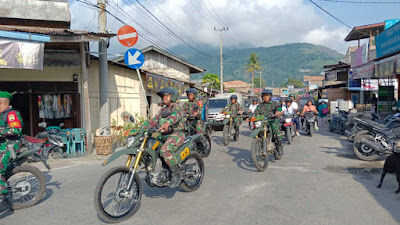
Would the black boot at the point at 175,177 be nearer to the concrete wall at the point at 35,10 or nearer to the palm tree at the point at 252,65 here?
the concrete wall at the point at 35,10

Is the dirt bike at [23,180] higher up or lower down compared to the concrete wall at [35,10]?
lower down

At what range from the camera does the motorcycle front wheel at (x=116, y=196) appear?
3797mm

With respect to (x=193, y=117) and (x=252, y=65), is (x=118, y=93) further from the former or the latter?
Answer: (x=252, y=65)

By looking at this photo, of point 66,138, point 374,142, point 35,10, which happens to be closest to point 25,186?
point 66,138

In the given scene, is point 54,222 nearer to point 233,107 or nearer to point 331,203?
point 331,203

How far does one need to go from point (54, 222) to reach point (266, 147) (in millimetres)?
4445

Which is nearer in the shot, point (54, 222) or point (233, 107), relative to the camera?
point (54, 222)

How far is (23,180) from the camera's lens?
4734 mm

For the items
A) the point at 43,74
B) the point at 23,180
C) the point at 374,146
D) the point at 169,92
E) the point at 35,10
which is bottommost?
the point at 23,180

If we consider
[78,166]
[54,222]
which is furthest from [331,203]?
[78,166]

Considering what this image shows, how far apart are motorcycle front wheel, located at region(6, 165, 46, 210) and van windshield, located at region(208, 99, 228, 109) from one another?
1452cm

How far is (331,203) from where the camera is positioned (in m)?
4.67

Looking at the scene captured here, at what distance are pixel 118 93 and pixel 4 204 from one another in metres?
8.45

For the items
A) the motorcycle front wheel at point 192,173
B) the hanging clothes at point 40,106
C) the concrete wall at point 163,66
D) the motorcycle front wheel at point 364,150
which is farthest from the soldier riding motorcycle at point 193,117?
the concrete wall at point 163,66
